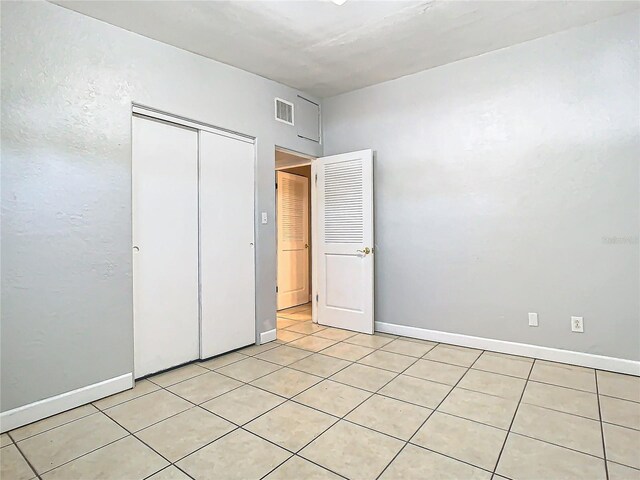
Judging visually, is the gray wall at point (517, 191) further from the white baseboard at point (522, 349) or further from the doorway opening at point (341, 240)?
the doorway opening at point (341, 240)

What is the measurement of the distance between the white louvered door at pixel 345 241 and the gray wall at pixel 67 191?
191cm

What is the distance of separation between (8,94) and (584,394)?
409cm

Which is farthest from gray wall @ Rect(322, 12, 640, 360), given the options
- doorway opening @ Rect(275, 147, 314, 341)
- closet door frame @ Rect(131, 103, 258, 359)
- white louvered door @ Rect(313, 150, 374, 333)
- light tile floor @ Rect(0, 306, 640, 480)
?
doorway opening @ Rect(275, 147, 314, 341)

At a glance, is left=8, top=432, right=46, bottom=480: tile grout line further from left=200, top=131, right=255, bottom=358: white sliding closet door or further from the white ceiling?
the white ceiling

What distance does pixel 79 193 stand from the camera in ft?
7.88

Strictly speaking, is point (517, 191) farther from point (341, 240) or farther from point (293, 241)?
A: point (293, 241)

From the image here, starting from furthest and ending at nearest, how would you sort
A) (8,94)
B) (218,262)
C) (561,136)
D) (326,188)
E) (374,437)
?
(326,188) < (218,262) < (561,136) < (8,94) < (374,437)

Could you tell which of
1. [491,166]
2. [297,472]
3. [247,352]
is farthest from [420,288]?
[297,472]

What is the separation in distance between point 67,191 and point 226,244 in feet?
4.33

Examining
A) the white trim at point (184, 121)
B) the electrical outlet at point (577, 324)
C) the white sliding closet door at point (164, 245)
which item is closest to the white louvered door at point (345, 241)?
Answer: the white trim at point (184, 121)

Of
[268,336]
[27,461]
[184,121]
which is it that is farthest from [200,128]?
[27,461]

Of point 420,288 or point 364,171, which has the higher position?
point 364,171

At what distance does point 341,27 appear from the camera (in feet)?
9.15

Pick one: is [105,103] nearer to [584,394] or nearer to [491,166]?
[491,166]
